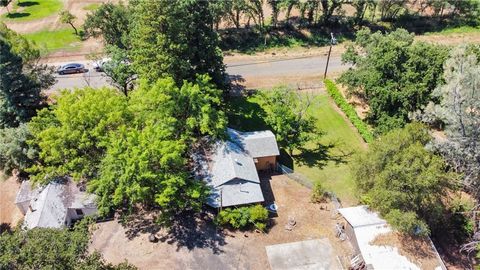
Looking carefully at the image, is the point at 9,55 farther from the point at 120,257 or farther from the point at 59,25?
the point at 59,25

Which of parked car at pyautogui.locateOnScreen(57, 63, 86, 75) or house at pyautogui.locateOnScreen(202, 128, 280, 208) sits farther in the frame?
parked car at pyautogui.locateOnScreen(57, 63, 86, 75)

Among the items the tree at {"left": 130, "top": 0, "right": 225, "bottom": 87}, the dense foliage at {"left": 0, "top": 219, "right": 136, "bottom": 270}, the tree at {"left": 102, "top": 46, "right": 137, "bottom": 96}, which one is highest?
the tree at {"left": 130, "top": 0, "right": 225, "bottom": 87}

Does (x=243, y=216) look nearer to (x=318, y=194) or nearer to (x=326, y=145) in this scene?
(x=318, y=194)

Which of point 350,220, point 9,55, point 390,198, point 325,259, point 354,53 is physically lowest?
point 325,259

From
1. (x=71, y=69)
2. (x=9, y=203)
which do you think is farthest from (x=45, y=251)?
(x=71, y=69)

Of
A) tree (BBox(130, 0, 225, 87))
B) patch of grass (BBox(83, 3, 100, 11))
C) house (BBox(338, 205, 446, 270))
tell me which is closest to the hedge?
house (BBox(338, 205, 446, 270))

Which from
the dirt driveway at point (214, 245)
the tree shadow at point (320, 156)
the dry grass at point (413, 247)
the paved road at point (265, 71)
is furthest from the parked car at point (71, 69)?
the dry grass at point (413, 247)

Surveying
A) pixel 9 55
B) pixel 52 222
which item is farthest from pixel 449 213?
pixel 9 55

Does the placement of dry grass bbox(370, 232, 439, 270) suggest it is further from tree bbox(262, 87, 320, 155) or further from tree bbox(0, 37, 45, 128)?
tree bbox(0, 37, 45, 128)
